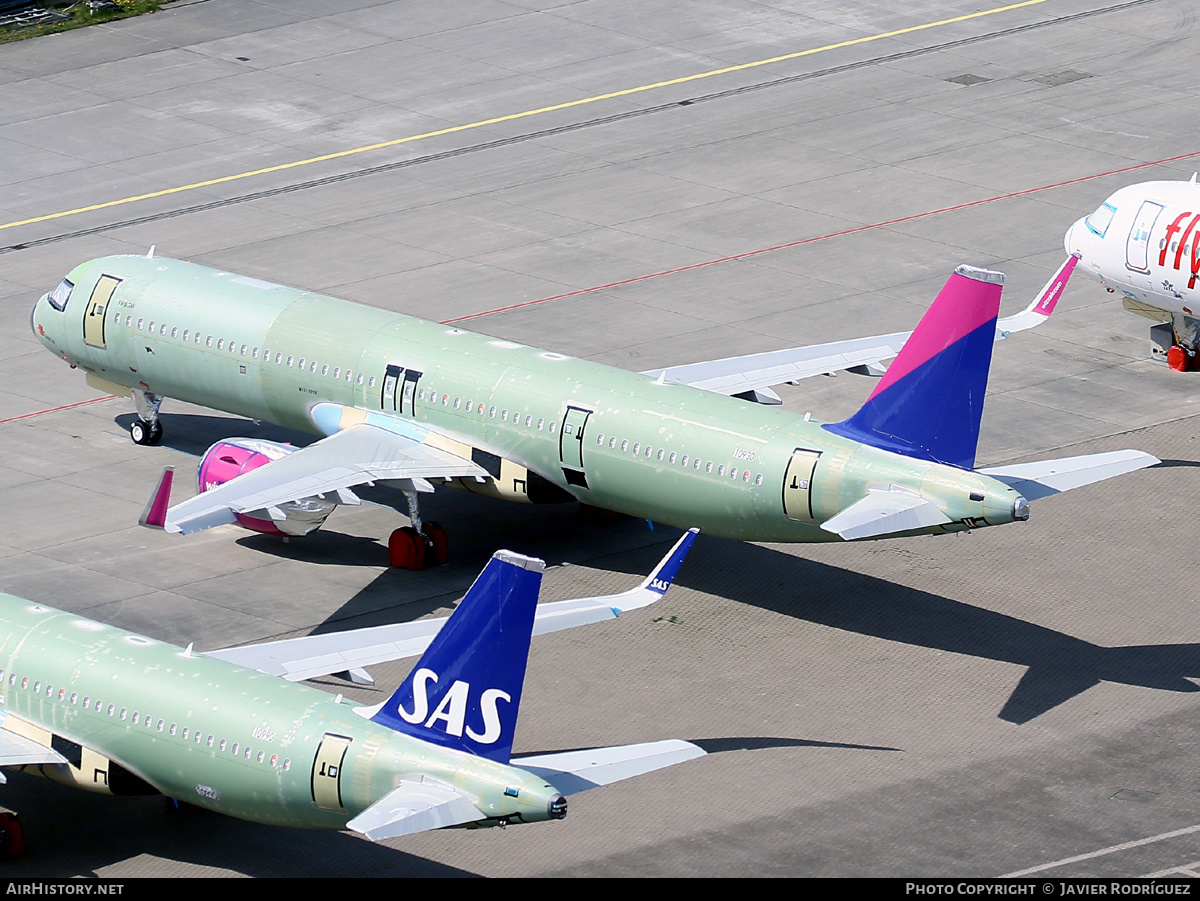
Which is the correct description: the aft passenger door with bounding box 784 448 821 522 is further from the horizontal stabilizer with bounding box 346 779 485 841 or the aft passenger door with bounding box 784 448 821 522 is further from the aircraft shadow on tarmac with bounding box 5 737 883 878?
the horizontal stabilizer with bounding box 346 779 485 841

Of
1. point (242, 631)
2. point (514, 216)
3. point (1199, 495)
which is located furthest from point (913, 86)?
point (242, 631)

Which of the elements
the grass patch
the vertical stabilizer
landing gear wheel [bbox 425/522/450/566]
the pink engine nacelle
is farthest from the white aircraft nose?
the grass patch

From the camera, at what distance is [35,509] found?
163 feet

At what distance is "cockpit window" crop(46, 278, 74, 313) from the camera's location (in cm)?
5405

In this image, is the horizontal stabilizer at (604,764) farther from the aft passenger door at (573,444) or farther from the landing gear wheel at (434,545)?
the landing gear wheel at (434,545)

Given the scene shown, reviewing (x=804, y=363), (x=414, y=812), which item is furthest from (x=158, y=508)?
(x=804, y=363)

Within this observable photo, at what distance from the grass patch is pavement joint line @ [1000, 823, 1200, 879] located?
61.8 m

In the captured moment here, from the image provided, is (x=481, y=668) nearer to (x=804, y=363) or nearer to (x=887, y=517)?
(x=887, y=517)

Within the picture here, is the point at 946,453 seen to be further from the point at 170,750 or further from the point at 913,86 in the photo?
the point at 913,86

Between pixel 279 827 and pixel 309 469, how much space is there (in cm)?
1139

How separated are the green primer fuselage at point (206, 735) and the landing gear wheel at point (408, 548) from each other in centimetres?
1120

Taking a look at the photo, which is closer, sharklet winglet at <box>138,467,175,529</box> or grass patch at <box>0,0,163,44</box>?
sharklet winglet at <box>138,467,175,529</box>

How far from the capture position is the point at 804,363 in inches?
2000

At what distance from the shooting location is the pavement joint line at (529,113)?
69.9 meters
